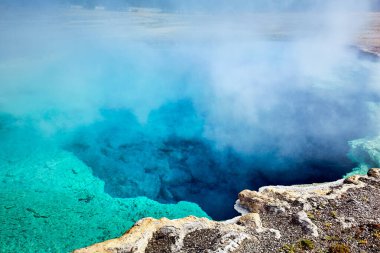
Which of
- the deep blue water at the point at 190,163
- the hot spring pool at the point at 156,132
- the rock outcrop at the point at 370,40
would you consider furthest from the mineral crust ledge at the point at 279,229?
the rock outcrop at the point at 370,40

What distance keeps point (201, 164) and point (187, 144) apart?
1828mm

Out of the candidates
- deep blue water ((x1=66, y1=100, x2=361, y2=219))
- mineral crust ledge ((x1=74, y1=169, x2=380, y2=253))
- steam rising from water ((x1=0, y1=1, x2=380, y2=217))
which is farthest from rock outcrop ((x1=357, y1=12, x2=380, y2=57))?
Result: mineral crust ledge ((x1=74, y1=169, x2=380, y2=253))

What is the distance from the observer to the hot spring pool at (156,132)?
40.6 feet

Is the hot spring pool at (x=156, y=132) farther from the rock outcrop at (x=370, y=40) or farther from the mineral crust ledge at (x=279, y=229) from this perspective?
the mineral crust ledge at (x=279, y=229)

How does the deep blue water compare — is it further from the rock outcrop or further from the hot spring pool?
the rock outcrop

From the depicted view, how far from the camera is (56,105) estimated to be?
67.9 ft

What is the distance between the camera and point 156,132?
17984 mm

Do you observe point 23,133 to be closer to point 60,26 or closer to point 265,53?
point 265,53

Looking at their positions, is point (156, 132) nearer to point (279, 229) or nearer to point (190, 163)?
point (190, 163)

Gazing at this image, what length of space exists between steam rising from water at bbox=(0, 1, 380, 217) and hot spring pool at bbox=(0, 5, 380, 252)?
0.29 feet

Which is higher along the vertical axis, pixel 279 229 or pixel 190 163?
pixel 279 229

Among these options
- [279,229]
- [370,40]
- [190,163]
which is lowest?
[190,163]

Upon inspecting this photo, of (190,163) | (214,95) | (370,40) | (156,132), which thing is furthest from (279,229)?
(370,40)

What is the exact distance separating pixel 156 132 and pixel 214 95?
7.15 metres
